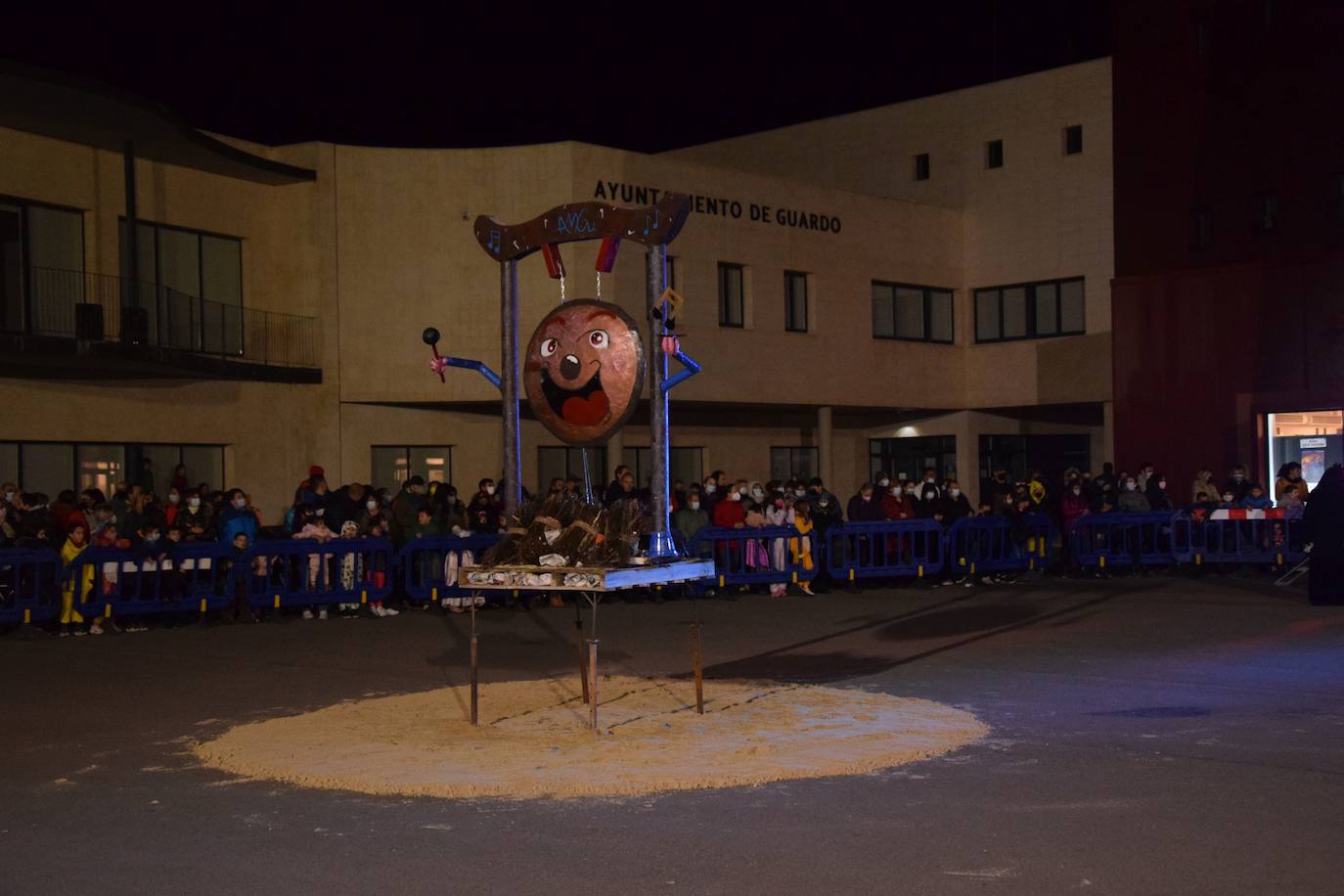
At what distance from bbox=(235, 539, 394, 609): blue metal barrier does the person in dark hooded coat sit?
485 inches

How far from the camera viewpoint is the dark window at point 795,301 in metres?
37.0

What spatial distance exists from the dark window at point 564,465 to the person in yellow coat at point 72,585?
17.0m

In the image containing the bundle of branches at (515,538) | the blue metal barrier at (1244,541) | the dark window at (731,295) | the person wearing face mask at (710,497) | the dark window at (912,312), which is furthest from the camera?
the dark window at (912,312)

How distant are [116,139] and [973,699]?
846 inches

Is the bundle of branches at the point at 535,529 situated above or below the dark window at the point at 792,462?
below

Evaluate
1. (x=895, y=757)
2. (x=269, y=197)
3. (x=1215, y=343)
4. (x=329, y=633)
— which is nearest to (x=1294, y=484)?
(x=1215, y=343)

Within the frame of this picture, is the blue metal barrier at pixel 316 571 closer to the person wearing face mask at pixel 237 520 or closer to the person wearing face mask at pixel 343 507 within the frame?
the person wearing face mask at pixel 237 520

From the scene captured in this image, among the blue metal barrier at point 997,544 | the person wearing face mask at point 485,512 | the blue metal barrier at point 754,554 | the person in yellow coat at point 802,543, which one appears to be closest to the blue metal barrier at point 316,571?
the person wearing face mask at point 485,512

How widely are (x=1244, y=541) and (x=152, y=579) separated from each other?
55.0 ft

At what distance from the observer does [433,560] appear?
70.5 ft

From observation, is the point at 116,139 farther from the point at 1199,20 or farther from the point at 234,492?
the point at 1199,20

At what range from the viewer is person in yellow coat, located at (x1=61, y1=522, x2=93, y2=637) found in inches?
726

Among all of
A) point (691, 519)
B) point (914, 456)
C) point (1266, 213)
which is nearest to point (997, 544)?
point (691, 519)

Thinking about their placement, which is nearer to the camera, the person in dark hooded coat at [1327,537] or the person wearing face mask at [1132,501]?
the person in dark hooded coat at [1327,537]
